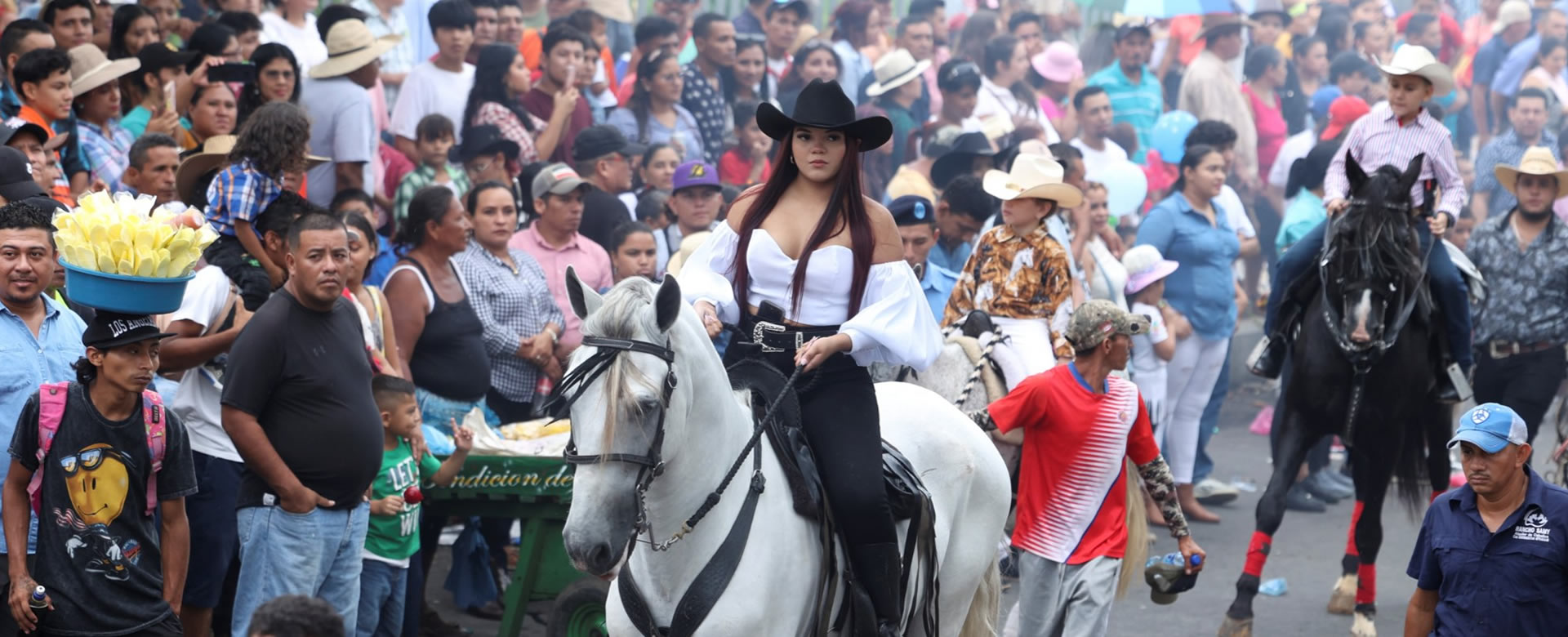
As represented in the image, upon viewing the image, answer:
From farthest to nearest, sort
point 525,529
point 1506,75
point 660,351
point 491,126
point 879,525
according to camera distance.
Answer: point 1506,75
point 491,126
point 525,529
point 879,525
point 660,351

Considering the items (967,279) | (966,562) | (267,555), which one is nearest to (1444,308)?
(967,279)

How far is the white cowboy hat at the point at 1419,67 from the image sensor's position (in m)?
9.20

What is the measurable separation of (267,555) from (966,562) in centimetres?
257

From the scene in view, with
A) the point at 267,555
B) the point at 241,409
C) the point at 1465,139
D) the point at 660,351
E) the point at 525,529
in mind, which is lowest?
the point at 1465,139

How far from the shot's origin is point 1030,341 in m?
8.63

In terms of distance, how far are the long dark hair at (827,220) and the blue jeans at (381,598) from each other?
2.40 m

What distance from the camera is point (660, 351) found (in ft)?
14.5

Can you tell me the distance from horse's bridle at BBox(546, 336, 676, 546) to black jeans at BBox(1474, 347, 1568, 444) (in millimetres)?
7602

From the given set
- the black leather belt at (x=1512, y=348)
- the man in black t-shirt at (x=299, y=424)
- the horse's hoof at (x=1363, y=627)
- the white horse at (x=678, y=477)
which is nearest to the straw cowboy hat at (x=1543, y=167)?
the black leather belt at (x=1512, y=348)

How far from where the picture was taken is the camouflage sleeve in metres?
6.68

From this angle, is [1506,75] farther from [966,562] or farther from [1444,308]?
[966,562]

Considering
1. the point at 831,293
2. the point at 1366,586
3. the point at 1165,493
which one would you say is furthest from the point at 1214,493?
the point at 831,293

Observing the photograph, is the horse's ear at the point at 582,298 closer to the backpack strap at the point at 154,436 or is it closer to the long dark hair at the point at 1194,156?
the backpack strap at the point at 154,436

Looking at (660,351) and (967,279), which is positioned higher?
(660,351)
